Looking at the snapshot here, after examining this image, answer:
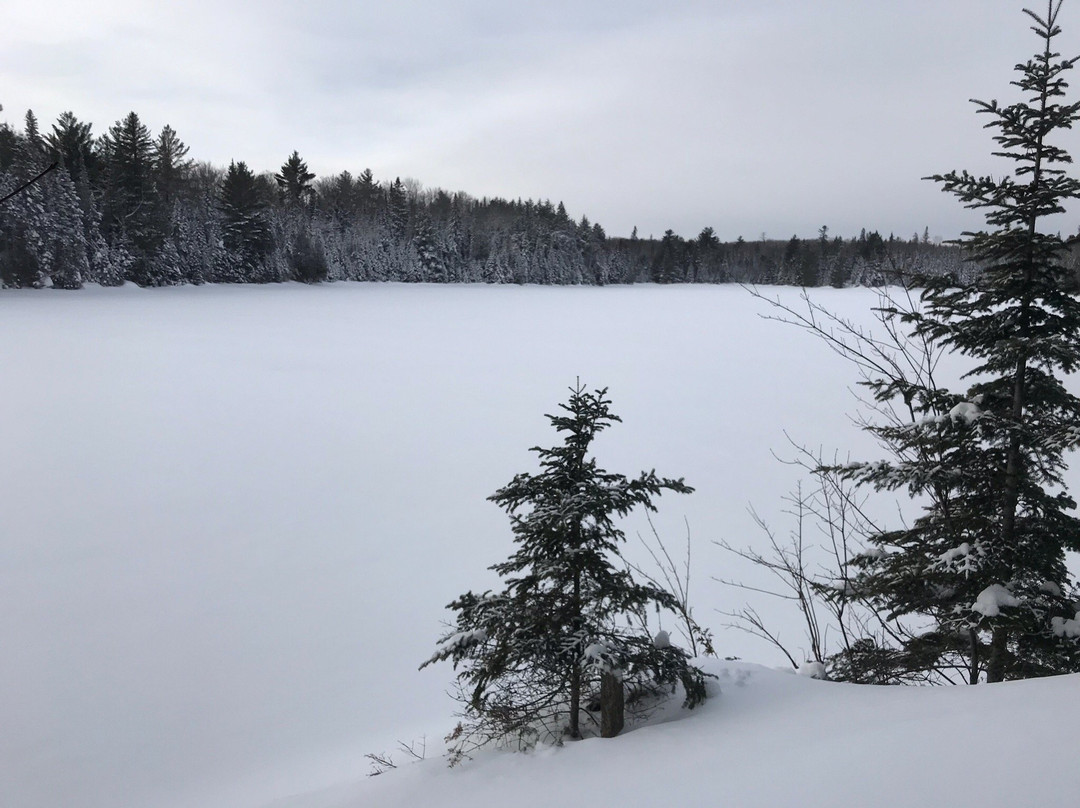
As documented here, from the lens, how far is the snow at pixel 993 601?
3770mm

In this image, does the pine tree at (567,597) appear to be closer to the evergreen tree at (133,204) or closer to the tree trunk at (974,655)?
the tree trunk at (974,655)

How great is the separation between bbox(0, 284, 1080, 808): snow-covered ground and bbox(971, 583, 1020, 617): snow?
0.59 meters

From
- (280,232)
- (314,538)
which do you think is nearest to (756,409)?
(314,538)

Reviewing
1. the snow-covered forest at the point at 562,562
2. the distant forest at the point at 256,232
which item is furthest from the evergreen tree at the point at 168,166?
the snow-covered forest at the point at 562,562

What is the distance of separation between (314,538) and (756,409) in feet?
46.1

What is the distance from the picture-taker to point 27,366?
21.0 meters

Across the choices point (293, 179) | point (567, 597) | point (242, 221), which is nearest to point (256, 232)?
point (242, 221)

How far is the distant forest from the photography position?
3475 centimetres

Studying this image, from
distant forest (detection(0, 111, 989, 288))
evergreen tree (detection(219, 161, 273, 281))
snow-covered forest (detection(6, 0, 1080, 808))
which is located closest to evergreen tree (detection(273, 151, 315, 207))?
distant forest (detection(0, 111, 989, 288))

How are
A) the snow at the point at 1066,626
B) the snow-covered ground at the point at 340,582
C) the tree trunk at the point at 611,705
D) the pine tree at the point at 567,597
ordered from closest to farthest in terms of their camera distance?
the snow-covered ground at the point at 340,582 < the snow at the point at 1066,626 < the pine tree at the point at 567,597 < the tree trunk at the point at 611,705

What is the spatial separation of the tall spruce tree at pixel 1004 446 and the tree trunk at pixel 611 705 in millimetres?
1854

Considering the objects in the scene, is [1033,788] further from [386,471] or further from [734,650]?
[386,471]

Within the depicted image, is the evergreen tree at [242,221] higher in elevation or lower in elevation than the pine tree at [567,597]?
higher

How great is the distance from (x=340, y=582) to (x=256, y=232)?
48805 millimetres
